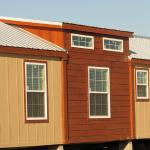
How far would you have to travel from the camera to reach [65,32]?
2112 cm

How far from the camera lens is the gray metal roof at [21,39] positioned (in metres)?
19.2

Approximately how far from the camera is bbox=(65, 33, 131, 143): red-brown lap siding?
21.0 m

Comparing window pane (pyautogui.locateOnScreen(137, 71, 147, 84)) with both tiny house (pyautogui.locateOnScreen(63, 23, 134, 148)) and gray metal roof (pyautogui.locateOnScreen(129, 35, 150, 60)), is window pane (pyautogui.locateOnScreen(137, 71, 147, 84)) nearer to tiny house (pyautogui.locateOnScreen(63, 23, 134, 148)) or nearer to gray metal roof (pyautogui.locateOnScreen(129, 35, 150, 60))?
gray metal roof (pyautogui.locateOnScreen(129, 35, 150, 60))

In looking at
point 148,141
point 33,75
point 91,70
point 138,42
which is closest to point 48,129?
point 33,75

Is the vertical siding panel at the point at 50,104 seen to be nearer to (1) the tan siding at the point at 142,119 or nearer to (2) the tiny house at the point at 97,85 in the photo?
(2) the tiny house at the point at 97,85

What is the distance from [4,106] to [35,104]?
1376mm

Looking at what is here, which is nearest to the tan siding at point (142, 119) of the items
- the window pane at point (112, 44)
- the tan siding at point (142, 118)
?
the tan siding at point (142, 118)

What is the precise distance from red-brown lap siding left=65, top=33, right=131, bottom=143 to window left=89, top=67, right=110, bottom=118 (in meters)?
0.19

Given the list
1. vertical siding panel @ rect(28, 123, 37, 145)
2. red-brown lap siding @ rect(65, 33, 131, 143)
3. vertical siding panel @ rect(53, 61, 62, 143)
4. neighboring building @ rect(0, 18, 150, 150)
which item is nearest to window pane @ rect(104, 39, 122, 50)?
neighboring building @ rect(0, 18, 150, 150)

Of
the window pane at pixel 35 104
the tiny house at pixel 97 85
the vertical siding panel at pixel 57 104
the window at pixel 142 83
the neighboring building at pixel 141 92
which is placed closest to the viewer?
the window pane at pixel 35 104

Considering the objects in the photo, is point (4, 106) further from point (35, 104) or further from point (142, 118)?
point (142, 118)

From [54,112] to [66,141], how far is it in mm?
1166

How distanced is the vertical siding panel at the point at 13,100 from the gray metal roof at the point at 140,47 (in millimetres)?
6691

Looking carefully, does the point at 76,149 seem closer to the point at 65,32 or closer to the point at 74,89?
the point at 74,89
